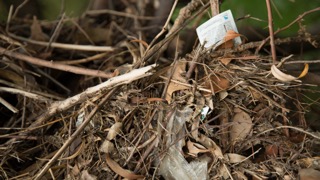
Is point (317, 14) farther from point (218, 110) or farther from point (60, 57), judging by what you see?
point (60, 57)

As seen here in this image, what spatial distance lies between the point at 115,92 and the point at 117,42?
1.49 feet

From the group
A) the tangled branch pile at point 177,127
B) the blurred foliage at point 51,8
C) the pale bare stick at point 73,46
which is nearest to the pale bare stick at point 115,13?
the blurred foliage at point 51,8

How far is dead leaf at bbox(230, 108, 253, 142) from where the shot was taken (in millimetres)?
689

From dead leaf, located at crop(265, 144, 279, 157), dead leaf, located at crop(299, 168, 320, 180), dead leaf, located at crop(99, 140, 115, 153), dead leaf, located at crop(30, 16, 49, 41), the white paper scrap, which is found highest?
dead leaf, located at crop(30, 16, 49, 41)

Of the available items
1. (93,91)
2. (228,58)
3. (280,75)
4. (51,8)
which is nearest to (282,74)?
(280,75)

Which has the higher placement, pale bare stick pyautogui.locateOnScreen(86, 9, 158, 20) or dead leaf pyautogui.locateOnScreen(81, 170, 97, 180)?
pale bare stick pyautogui.locateOnScreen(86, 9, 158, 20)

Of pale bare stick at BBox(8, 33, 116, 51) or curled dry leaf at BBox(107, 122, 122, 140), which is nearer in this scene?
curled dry leaf at BBox(107, 122, 122, 140)

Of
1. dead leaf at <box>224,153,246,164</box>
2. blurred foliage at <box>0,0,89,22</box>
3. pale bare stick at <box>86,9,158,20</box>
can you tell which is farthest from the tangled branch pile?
blurred foliage at <box>0,0,89,22</box>

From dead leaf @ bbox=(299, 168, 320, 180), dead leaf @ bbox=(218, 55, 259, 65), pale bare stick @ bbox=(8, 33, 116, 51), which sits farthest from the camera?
pale bare stick @ bbox=(8, 33, 116, 51)

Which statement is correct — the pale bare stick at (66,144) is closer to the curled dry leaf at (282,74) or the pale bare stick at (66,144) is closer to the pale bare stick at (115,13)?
the curled dry leaf at (282,74)

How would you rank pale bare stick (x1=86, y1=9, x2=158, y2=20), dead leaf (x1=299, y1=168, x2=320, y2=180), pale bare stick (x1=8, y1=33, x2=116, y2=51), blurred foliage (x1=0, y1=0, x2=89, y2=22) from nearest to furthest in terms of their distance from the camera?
dead leaf (x1=299, y1=168, x2=320, y2=180), pale bare stick (x1=8, y1=33, x2=116, y2=51), pale bare stick (x1=86, y1=9, x2=158, y2=20), blurred foliage (x1=0, y1=0, x2=89, y2=22)

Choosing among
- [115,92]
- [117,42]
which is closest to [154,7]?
[117,42]

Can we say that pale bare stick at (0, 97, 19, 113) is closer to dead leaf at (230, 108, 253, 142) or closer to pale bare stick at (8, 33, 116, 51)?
pale bare stick at (8, 33, 116, 51)

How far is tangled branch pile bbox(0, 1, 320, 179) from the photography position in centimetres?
67
